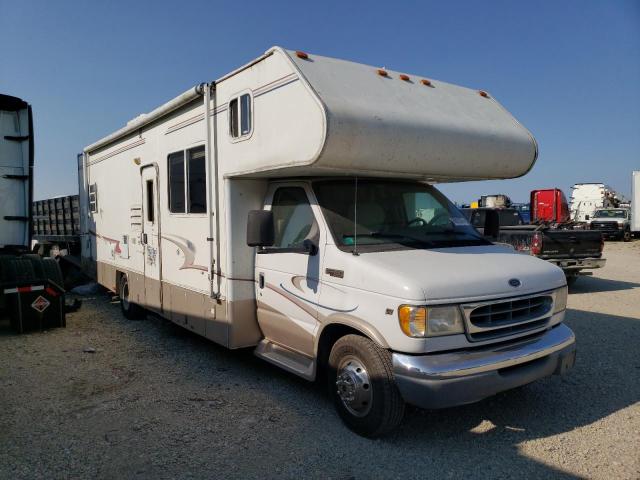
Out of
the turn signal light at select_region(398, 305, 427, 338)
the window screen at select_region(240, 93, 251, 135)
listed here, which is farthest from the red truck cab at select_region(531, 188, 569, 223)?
the turn signal light at select_region(398, 305, 427, 338)

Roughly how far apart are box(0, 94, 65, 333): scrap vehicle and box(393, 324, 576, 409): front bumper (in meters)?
6.23

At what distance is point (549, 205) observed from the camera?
66.3 feet

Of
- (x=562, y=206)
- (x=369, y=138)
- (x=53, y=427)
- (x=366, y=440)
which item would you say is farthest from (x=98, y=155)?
(x=562, y=206)

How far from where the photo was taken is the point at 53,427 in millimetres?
4246

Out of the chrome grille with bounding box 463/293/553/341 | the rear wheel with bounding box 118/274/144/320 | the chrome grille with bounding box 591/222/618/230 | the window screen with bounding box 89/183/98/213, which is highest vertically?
the window screen with bounding box 89/183/98/213

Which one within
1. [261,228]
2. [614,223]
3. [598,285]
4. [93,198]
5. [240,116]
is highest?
[240,116]

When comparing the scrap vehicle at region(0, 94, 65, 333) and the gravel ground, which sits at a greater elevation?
the scrap vehicle at region(0, 94, 65, 333)

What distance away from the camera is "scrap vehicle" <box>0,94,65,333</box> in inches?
303

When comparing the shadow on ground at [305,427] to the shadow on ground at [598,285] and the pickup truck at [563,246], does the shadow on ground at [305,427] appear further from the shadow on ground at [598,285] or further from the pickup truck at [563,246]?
the shadow on ground at [598,285]

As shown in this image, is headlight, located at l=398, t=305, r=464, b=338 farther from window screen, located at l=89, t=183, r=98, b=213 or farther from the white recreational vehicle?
window screen, located at l=89, t=183, r=98, b=213

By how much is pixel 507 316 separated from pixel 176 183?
4284 mm

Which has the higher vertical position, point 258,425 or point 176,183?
point 176,183

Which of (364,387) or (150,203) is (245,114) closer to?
(364,387)

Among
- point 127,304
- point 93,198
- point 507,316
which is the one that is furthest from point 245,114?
point 93,198
